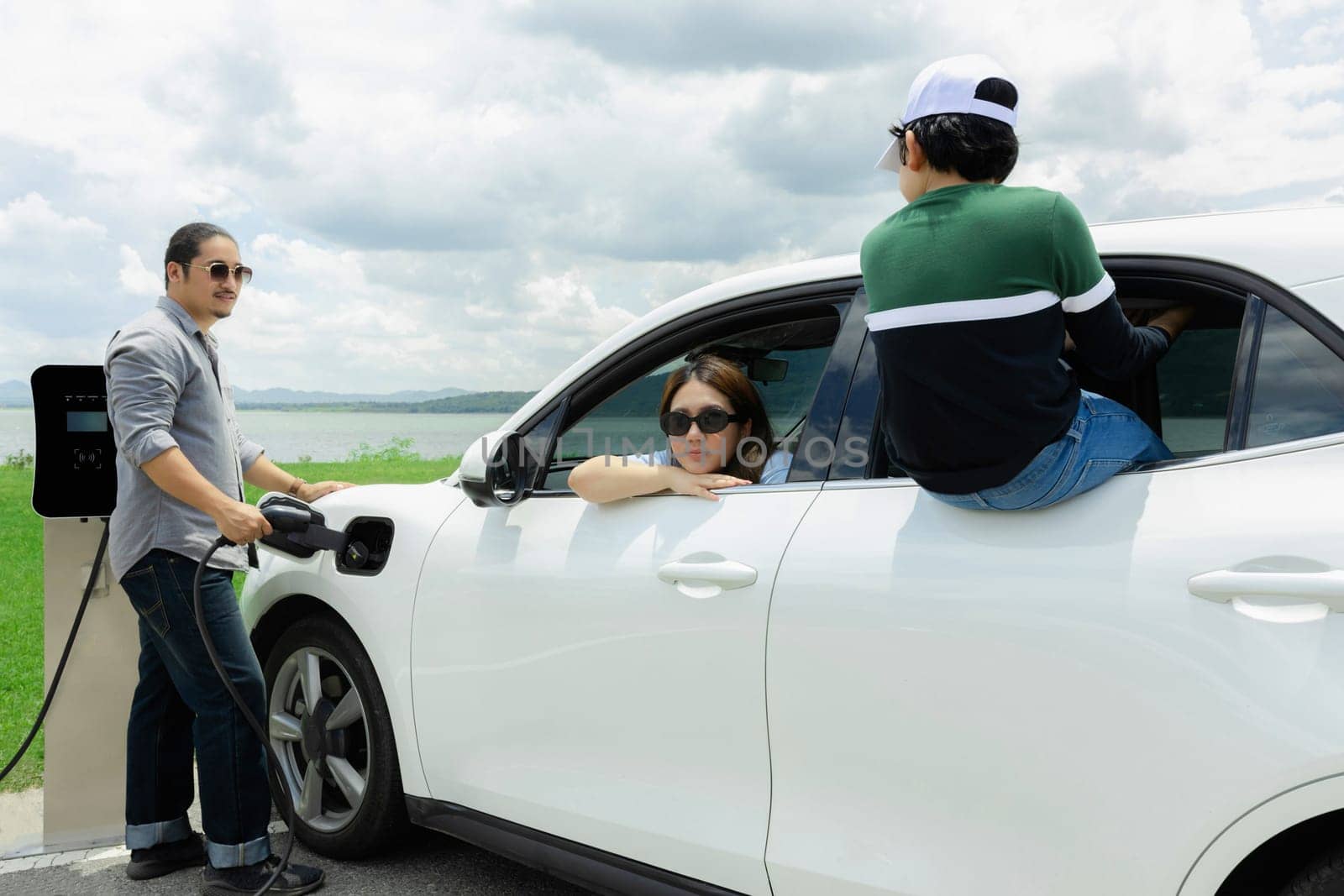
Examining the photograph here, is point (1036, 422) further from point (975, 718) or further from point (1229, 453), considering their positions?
point (975, 718)

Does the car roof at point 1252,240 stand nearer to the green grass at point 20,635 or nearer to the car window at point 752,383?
the car window at point 752,383

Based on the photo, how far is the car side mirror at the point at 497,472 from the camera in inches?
111

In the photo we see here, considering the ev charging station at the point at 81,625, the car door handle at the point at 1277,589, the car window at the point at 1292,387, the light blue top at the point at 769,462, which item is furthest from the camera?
the ev charging station at the point at 81,625

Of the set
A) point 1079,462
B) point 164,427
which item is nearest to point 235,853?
point 164,427

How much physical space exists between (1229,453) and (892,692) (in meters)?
0.72

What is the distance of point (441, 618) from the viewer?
2910mm

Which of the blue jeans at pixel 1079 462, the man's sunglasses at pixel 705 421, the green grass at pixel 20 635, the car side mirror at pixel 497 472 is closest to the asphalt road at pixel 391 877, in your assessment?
the green grass at pixel 20 635

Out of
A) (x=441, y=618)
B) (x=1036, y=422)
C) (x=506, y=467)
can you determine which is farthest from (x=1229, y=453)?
(x=441, y=618)

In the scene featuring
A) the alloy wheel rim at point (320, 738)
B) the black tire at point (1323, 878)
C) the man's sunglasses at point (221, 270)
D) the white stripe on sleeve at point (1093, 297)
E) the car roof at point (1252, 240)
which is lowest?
the alloy wheel rim at point (320, 738)

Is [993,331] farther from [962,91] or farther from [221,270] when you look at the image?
[221,270]

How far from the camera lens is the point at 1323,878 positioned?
166cm

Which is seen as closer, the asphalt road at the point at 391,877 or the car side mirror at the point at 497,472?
the car side mirror at the point at 497,472

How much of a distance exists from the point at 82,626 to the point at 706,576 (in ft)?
8.51

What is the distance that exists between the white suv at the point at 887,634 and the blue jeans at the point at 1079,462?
0.11ft
